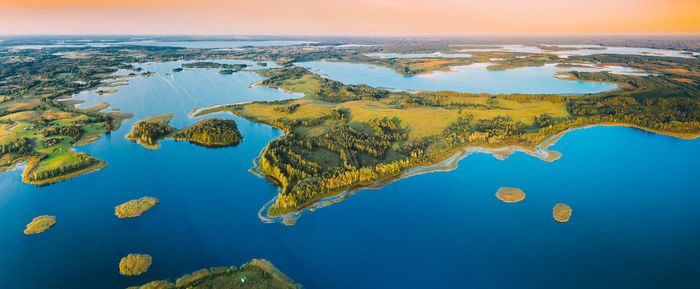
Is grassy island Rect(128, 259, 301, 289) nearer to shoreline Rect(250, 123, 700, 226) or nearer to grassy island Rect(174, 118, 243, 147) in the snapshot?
shoreline Rect(250, 123, 700, 226)

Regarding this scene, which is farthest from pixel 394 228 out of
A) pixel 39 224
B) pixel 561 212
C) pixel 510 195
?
pixel 39 224

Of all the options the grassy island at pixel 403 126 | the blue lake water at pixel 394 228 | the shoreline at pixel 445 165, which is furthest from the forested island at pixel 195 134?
the grassy island at pixel 403 126

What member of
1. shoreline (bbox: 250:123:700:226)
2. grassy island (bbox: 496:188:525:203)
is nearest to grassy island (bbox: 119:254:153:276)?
shoreline (bbox: 250:123:700:226)

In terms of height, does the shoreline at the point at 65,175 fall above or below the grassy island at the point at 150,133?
below

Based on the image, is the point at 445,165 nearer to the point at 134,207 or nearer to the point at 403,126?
the point at 403,126

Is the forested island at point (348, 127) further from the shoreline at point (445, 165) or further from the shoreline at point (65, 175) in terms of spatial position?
the shoreline at point (445, 165)

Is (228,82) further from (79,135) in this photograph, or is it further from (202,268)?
(202,268)
